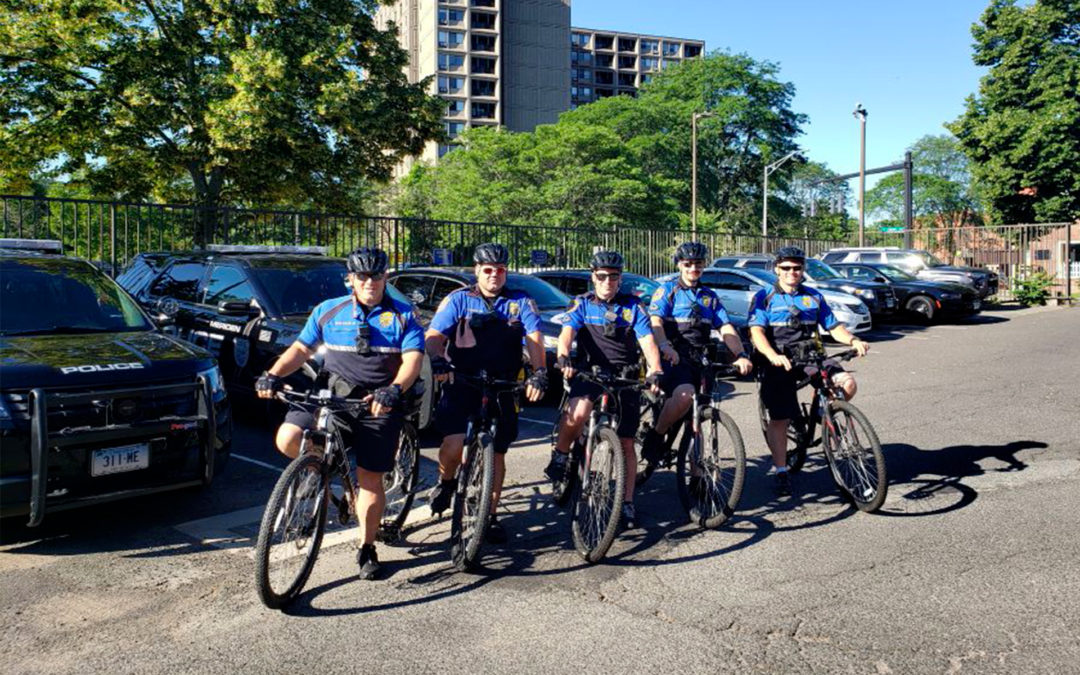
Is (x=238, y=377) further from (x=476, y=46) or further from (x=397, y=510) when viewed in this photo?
(x=476, y=46)

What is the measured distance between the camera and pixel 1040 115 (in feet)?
123

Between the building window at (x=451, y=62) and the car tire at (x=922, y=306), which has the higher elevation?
the building window at (x=451, y=62)

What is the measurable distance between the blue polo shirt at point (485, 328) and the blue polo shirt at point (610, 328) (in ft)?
1.43

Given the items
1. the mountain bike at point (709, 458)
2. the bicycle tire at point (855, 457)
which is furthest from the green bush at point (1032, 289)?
Answer: the mountain bike at point (709, 458)

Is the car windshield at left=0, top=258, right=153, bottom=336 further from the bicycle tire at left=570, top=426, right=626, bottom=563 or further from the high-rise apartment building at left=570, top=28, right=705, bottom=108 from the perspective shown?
the high-rise apartment building at left=570, top=28, right=705, bottom=108

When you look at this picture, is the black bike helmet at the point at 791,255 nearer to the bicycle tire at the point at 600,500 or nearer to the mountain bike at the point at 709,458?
the mountain bike at the point at 709,458

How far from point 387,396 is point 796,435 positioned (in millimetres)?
3528

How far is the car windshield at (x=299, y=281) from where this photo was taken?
Result: 8.40m

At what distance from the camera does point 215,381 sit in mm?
5660

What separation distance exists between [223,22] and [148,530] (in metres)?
17.3

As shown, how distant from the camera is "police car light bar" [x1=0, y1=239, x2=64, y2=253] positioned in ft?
23.6

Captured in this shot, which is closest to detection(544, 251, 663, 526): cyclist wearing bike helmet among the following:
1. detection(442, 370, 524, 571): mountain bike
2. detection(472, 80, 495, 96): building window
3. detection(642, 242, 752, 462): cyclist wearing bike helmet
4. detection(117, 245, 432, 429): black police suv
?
detection(642, 242, 752, 462): cyclist wearing bike helmet

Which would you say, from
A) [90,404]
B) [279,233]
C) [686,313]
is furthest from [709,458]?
[279,233]

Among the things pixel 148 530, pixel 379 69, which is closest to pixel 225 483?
pixel 148 530
